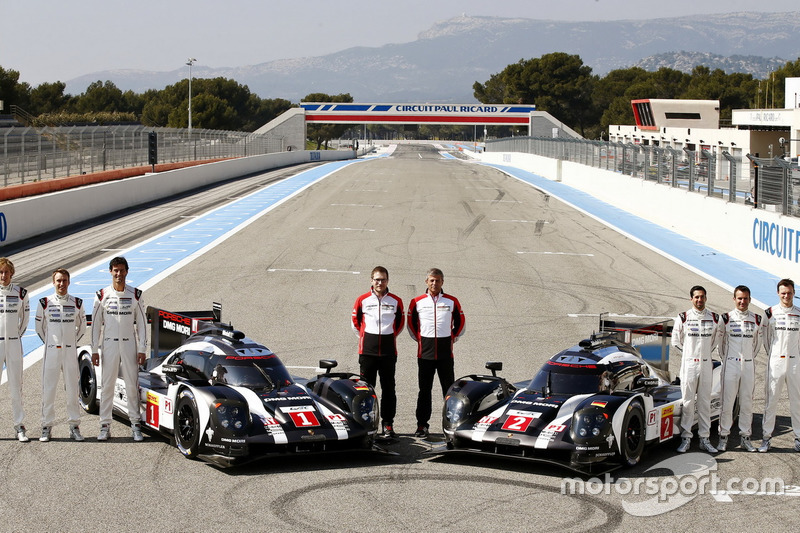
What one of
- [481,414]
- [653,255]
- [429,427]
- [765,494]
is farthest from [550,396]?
[653,255]

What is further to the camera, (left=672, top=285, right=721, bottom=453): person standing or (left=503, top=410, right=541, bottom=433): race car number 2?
(left=672, top=285, right=721, bottom=453): person standing

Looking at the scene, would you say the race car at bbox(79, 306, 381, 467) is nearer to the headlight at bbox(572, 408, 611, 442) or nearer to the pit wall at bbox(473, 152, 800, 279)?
the headlight at bbox(572, 408, 611, 442)

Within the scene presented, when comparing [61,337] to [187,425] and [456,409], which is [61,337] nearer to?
[187,425]

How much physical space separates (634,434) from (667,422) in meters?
0.79

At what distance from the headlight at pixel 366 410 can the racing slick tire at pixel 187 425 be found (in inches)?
61.0

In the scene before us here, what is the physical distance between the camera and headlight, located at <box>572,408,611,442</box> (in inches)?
360

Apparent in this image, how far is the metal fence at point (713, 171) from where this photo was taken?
71.1 feet

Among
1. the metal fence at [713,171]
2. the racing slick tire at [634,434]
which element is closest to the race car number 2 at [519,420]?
the racing slick tire at [634,434]

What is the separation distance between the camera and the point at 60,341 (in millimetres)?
10383

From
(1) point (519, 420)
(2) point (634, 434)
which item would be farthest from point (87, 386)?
(2) point (634, 434)

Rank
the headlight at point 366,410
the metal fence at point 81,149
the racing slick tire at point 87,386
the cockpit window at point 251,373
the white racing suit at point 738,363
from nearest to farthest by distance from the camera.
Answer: the headlight at point 366,410, the cockpit window at point 251,373, the white racing suit at point 738,363, the racing slick tire at point 87,386, the metal fence at point 81,149

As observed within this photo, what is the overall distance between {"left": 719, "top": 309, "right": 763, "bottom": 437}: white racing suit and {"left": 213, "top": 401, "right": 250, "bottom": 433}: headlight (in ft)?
16.5

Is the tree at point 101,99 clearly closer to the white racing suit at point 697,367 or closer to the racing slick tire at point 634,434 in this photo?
the white racing suit at point 697,367

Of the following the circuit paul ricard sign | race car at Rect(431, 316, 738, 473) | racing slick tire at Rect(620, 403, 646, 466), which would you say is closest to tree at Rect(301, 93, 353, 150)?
the circuit paul ricard sign
